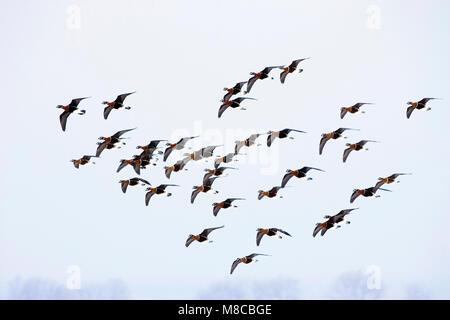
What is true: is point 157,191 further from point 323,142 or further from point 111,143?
point 323,142

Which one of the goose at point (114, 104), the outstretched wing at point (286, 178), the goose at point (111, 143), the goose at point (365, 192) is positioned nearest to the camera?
the goose at point (111, 143)

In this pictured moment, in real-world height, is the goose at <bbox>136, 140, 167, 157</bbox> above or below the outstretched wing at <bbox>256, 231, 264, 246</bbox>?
above

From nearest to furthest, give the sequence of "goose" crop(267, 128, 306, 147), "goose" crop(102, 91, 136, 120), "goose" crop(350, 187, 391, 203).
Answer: "goose" crop(102, 91, 136, 120) → "goose" crop(267, 128, 306, 147) → "goose" crop(350, 187, 391, 203)

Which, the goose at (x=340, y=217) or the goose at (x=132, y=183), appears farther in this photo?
the goose at (x=132, y=183)

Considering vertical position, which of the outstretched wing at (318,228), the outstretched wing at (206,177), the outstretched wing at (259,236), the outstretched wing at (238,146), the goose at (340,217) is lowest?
the outstretched wing at (259,236)

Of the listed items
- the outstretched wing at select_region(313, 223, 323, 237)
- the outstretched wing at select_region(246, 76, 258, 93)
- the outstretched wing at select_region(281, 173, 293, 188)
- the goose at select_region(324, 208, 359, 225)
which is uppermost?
the outstretched wing at select_region(246, 76, 258, 93)

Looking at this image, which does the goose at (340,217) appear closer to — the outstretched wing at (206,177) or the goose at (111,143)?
the outstretched wing at (206,177)

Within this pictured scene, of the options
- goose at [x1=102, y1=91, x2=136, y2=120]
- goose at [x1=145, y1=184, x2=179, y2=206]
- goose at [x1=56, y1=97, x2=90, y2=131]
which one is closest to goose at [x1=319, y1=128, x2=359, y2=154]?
goose at [x1=145, y1=184, x2=179, y2=206]

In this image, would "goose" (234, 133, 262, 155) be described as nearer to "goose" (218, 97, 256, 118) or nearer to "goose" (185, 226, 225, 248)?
"goose" (218, 97, 256, 118)

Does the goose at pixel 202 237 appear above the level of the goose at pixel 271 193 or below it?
below

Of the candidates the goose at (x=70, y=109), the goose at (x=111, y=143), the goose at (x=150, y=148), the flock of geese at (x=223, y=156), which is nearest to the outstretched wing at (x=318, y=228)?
the flock of geese at (x=223, y=156)

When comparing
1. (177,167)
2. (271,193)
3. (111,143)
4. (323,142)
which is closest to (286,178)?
(271,193)
